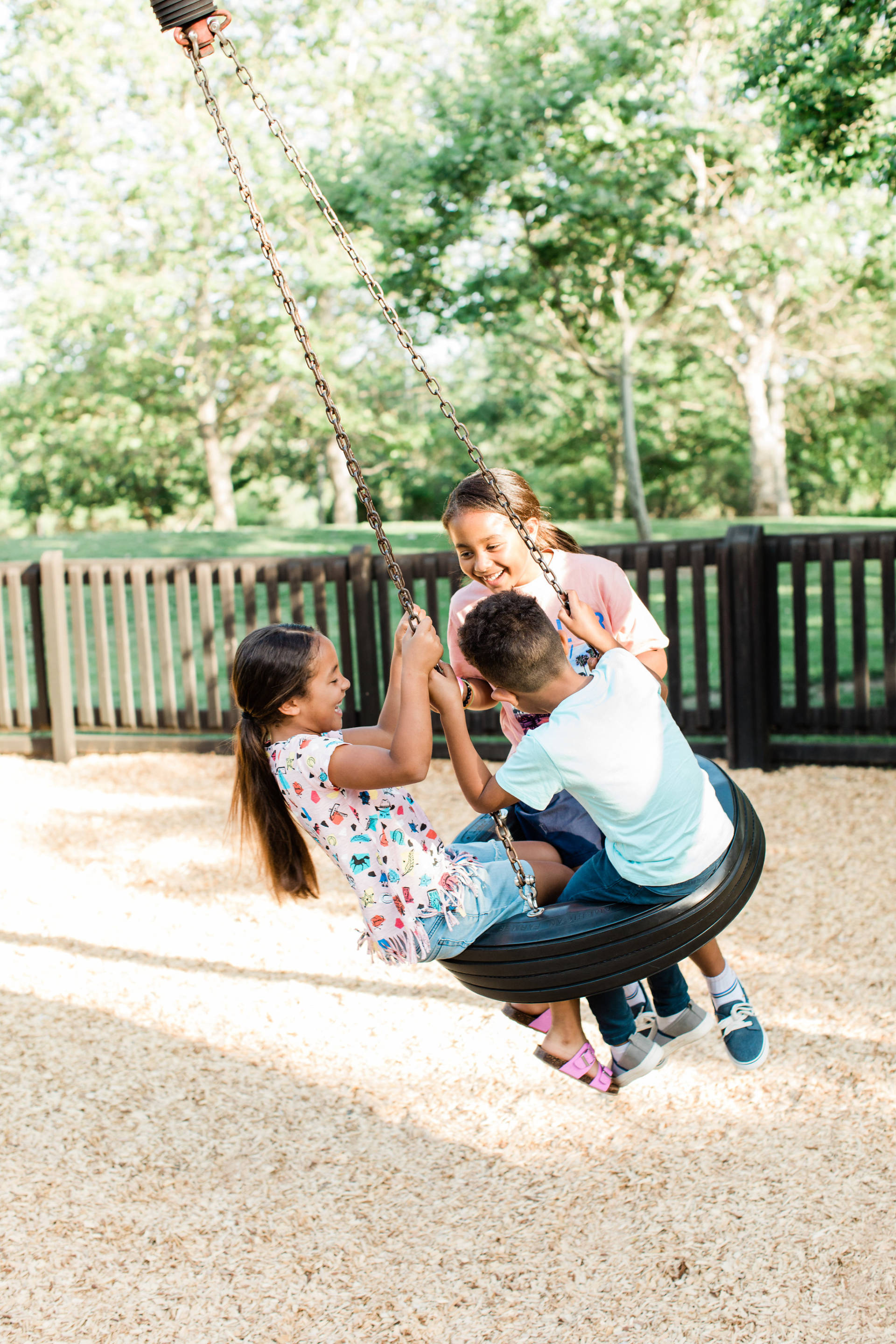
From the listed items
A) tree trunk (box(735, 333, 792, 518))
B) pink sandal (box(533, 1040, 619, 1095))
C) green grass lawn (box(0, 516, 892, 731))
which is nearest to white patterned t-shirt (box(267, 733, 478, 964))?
pink sandal (box(533, 1040, 619, 1095))

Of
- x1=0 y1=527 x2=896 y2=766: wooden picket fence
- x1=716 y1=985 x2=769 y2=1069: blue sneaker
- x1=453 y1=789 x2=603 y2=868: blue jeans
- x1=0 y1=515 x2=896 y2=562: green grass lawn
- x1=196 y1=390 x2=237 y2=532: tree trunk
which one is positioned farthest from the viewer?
x1=196 y1=390 x2=237 y2=532: tree trunk

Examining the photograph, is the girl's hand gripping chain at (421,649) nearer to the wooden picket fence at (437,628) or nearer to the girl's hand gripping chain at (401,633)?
the girl's hand gripping chain at (401,633)

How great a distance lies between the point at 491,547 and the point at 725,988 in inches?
48.8

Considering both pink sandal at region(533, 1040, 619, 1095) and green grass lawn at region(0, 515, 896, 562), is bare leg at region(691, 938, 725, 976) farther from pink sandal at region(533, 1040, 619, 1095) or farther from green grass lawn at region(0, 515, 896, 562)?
green grass lawn at region(0, 515, 896, 562)

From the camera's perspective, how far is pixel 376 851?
2.34 m

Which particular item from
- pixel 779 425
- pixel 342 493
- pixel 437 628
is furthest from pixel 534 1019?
pixel 779 425

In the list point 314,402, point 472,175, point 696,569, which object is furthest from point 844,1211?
point 314,402

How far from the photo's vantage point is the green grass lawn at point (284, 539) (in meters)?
15.1

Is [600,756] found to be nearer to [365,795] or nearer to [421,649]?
[421,649]

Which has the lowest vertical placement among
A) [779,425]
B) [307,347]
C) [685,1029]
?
[685,1029]

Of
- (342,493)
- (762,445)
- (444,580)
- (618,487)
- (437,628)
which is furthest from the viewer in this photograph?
(618,487)

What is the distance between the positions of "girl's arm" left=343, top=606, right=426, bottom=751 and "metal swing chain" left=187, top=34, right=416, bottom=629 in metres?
0.05

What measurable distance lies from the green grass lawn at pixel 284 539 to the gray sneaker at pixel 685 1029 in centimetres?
1121

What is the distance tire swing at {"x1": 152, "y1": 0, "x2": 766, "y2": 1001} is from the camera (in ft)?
6.93
